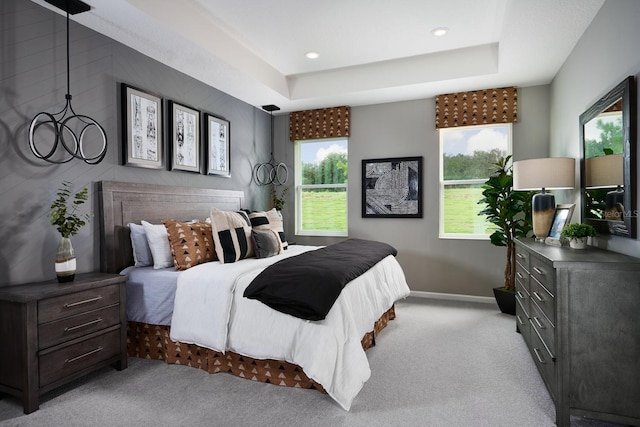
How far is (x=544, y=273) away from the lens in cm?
225

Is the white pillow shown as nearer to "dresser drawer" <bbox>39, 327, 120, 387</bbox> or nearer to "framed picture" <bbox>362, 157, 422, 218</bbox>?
"dresser drawer" <bbox>39, 327, 120, 387</bbox>

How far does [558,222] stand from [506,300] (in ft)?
4.20

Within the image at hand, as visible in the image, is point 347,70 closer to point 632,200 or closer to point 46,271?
point 632,200

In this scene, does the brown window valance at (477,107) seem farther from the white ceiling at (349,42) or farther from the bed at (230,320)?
the bed at (230,320)

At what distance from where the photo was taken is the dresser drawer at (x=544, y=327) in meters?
2.08

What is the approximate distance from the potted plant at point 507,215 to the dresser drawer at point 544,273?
4.85ft

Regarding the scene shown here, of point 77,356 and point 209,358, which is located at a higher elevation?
point 77,356

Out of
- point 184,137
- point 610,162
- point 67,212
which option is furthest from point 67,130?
point 610,162

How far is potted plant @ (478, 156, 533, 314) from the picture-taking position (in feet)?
13.0

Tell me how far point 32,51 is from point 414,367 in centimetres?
355

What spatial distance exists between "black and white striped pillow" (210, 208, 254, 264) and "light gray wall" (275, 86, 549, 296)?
2220 millimetres

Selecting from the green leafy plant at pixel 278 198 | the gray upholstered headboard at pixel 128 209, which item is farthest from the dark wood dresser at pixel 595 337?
the green leafy plant at pixel 278 198

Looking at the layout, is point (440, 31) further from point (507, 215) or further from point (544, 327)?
point (544, 327)

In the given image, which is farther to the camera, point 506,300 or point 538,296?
point 506,300
